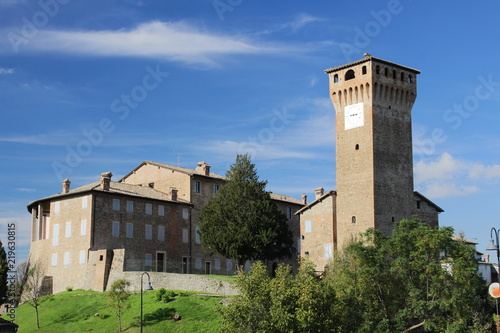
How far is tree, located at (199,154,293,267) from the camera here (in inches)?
2306

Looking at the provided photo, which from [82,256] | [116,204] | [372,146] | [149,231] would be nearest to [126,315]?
[82,256]

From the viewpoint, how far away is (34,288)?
56.3 m

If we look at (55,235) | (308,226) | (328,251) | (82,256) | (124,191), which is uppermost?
(124,191)

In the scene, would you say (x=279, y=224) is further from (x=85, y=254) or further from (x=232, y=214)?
(x=85, y=254)

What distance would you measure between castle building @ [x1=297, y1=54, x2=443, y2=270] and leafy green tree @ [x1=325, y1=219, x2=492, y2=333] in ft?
47.6

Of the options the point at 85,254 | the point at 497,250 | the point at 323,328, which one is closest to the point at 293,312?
the point at 323,328

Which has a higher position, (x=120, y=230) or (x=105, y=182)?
(x=105, y=182)

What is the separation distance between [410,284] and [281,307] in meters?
8.97

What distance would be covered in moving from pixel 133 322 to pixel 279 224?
54.9 feet

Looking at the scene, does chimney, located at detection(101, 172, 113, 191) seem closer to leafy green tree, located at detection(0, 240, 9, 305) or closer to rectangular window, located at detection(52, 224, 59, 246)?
rectangular window, located at detection(52, 224, 59, 246)

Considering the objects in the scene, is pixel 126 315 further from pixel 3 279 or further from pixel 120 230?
pixel 3 279

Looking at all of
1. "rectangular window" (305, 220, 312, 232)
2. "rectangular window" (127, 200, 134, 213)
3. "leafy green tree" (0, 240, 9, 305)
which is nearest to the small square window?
"rectangular window" (127, 200, 134, 213)

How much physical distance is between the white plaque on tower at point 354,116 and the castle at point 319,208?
0.29ft

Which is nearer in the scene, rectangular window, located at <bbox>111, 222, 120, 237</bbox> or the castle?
the castle
